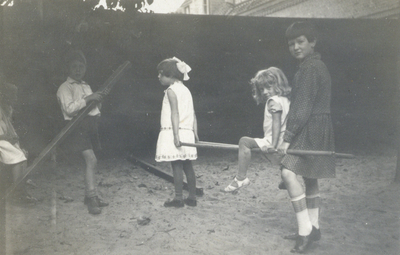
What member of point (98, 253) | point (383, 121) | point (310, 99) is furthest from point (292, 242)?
point (383, 121)

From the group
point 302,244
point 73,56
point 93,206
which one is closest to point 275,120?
point 302,244

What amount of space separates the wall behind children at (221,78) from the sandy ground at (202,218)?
3.27 ft

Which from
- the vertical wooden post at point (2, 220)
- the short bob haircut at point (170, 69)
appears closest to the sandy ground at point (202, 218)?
the vertical wooden post at point (2, 220)

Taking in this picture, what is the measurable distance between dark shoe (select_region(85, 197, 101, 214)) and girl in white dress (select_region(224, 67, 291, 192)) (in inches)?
50.8

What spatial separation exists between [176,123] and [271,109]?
1009 millimetres

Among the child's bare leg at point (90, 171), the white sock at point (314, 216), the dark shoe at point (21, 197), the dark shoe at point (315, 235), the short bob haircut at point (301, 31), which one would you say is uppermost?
the short bob haircut at point (301, 31)

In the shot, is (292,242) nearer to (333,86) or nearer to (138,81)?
(138,81)

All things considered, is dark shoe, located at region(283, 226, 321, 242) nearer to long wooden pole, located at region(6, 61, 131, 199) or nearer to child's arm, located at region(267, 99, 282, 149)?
child's arm, located at region(267, 99, 282, 149)

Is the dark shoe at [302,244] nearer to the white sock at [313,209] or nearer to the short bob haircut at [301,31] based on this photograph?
the white sock at [313,209]

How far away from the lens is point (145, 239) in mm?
2922

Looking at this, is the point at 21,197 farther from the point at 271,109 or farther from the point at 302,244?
the point at 302,244

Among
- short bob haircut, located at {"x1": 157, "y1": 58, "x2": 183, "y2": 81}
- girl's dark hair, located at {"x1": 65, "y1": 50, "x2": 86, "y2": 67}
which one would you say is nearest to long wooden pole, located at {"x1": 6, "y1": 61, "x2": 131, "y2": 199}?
girl's dark hair, located at {"x1": 65, "y1": 50, "x2": 86, "y2": 67}

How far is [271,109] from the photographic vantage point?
2885 millimetres

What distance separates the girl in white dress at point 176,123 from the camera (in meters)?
3.58
